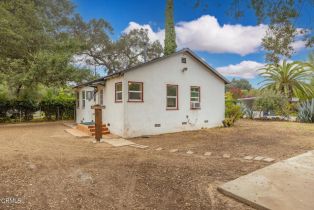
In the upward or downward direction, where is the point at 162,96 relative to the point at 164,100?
upward

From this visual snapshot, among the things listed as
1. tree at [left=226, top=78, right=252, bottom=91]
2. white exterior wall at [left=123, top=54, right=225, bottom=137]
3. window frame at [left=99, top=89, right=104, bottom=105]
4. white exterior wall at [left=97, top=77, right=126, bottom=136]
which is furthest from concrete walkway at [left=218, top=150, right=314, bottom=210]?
tree at [left=226, top=78, right=252, bottom=91]

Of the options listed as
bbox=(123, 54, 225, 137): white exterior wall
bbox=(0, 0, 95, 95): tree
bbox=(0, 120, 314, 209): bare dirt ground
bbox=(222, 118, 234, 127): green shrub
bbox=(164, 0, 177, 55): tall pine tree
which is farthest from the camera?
bbox=(164, 0, 177, 55): tall pine tree

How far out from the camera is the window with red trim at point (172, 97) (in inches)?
475

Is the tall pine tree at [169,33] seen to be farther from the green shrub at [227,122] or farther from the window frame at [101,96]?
the green shrub at [227,122]

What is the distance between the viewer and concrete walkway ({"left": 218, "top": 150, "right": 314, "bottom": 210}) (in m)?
3.57

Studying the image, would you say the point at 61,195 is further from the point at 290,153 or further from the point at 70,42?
the point at 70,42

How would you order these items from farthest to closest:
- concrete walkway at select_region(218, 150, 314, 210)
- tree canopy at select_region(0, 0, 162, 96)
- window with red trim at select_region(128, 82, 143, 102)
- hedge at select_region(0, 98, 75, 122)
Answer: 1. hedge at select_region(0, 98, 75, 122)
2. tree canopy at select_region(0, 0, 162, 96)
3. window with red trim at select_region(128, 82, 143, 102)
4. concrete walkway at select_region(218, 150, 314, 210)

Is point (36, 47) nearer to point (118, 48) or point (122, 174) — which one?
point (118, 48)

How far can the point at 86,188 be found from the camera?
169 inches

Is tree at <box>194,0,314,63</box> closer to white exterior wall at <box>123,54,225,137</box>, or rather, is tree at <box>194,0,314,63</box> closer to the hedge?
white exterior wall at <box>123,54,225,137</box>

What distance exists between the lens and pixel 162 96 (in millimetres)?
11719

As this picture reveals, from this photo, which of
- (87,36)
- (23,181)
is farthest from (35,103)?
(23,181)

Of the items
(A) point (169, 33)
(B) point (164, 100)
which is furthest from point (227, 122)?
(A) point (169, 33)

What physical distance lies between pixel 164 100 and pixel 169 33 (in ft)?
19.6
